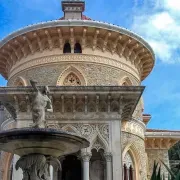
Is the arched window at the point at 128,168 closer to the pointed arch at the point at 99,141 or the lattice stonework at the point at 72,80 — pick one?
the pointed arch at the point at 99,141

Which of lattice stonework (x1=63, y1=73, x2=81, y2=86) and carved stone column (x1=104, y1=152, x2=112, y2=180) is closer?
carved stone column (x1=104, y1=152, x2=112, y2=180)

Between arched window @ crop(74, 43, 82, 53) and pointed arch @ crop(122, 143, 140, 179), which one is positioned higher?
arched window @ crop(74, 43, 82, 53)

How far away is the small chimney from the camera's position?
2069 cm

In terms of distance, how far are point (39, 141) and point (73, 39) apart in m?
10.4

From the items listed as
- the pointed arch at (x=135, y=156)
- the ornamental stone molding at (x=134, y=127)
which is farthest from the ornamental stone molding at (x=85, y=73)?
the pointed arch at (x=135, y=156)

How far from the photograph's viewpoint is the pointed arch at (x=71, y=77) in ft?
58.7

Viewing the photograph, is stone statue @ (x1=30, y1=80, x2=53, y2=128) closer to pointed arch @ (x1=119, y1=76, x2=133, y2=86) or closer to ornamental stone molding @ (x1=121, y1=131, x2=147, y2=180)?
ornamental stone molding @ (x1=121, y1=131, x2=147, y2=180)

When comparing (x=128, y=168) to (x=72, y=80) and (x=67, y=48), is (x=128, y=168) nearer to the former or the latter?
(x=72, y=80)

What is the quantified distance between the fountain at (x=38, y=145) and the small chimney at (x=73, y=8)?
12023 millimetres

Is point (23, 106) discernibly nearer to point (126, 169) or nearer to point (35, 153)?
point (126, 169)

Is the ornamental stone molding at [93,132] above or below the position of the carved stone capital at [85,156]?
above

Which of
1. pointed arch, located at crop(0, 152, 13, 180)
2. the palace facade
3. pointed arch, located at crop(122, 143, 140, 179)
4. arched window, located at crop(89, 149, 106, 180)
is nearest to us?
the palace facade

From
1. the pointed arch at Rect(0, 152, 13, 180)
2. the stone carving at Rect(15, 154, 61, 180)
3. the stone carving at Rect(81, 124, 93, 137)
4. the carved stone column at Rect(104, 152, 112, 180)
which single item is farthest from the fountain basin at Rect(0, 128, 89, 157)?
the pointed arch at Rect(0, 152, 13, 180)

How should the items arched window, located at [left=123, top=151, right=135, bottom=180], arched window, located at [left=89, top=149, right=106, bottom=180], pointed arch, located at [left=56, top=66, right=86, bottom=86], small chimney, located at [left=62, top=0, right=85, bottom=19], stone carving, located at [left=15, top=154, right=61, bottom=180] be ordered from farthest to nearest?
small chimney, located at [left=62, top=0, right=85, bottom=19], pointed arch, located at [left=56, top=66, right=86, bottom=86], arched window, located at [left=123, top=151, right=135, bottom=180], arched window, located at [left=89, top=149, right=106, bottom=180], stone carving, located at [left=15, top=154, right=61, bottom=180]
